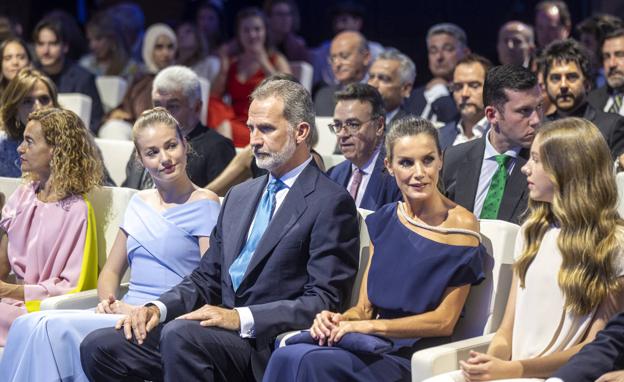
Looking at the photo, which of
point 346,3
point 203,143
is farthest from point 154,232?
point 346,3

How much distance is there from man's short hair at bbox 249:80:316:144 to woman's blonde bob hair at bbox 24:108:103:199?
106cm

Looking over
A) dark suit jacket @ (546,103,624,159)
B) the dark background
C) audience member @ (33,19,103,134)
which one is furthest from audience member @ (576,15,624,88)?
audience member @ (33,19,103,134)

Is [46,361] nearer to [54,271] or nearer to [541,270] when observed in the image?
[54,271]

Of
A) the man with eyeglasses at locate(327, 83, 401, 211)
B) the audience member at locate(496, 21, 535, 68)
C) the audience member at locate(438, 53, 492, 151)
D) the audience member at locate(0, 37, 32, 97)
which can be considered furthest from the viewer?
the audience member at locate(496, 21, 535, 68)

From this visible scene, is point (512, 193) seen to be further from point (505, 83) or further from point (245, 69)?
point (245, 69)

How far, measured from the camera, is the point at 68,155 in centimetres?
495

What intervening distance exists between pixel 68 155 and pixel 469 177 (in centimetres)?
170

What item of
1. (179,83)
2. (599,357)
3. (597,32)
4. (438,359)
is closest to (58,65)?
(179,83)

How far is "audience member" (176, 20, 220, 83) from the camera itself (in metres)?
8.34

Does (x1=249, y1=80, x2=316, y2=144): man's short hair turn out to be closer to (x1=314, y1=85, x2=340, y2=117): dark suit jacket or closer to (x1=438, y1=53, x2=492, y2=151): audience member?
(x1=438, y1=53, x2=492, y2=151): audience member

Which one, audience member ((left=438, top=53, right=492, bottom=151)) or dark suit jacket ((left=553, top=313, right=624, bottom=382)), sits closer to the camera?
dark suit jacket ((left=553, top=313, right=624, bottom=382))

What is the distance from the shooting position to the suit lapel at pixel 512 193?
466 centimetres

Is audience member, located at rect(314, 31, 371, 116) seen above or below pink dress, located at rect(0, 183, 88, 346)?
above

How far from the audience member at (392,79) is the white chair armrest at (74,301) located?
2.39 metres
